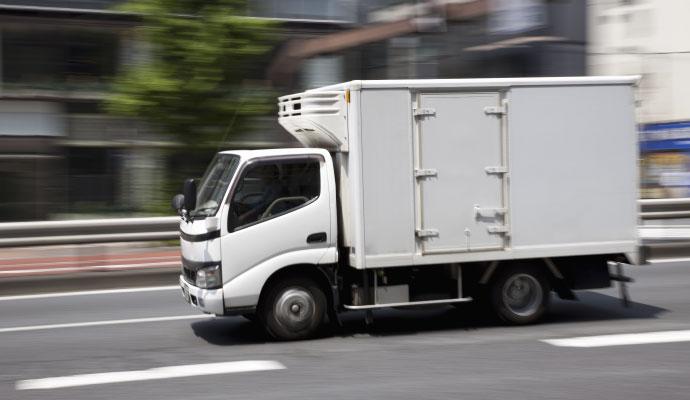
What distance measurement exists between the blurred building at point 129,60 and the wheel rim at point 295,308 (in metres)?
13.0

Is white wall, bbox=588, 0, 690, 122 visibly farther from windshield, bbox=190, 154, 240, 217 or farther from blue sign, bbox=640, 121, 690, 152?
windshield, bbox=190, 154, 240, 217

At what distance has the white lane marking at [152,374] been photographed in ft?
25.3

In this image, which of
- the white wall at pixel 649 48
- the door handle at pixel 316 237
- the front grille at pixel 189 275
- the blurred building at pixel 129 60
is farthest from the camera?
the white wall at pixel 649 48

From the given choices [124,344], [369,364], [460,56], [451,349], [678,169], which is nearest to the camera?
[369,364]

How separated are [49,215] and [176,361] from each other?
55.6 feet

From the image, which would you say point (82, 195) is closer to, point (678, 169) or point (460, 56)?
point (460, 56)

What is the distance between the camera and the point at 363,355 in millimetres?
8547

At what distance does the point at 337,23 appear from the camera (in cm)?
2683

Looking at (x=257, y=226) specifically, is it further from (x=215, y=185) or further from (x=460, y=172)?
(x=460, y=172)

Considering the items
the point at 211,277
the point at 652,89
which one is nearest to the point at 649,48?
the point at 652,89

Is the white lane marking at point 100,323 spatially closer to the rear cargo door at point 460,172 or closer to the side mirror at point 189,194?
the side mirror at point 189,194

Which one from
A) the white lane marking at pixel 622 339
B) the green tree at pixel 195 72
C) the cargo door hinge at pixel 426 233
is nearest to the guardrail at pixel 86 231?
the green tree at pixel 195 72

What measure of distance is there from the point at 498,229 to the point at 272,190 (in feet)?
7.34

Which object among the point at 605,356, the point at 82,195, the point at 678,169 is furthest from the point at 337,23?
the point at 605,356
